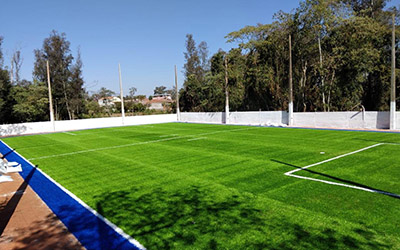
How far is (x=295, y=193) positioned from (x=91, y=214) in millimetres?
4303

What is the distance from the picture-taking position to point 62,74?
35.4 meters

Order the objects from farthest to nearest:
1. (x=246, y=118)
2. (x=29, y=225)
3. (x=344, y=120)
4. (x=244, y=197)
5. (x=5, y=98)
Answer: (x=5, y=98) < (x=246, y=118) < (x=344, y=120) < (x=244, y=197) < (x=29, y=225)

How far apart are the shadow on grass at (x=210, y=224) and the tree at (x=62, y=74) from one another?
33.4 meters

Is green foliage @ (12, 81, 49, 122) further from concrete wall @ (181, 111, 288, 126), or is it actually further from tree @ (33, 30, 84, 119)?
concrete wall @ (181, 111, 288, 126)

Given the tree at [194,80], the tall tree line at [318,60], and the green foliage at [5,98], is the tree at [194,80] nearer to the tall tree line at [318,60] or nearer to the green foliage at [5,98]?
the tall tree line at [318,60]

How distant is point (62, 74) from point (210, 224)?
36.4m

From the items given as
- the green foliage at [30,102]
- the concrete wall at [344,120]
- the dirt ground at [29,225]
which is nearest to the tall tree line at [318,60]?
the concrete wall at [344,120]

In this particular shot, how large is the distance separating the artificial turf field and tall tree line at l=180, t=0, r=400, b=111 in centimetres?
1400

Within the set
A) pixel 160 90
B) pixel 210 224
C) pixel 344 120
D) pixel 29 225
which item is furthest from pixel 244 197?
pixel 160 90

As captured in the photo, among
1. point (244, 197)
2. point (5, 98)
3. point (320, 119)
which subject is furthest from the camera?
point (5, 98)

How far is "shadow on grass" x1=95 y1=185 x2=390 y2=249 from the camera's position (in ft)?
13.3

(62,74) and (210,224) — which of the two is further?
(62,74)

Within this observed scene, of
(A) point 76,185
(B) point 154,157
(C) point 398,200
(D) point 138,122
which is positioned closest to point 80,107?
(D) point 138,122

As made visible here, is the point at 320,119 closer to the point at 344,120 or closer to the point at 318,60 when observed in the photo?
the point at 344,120
